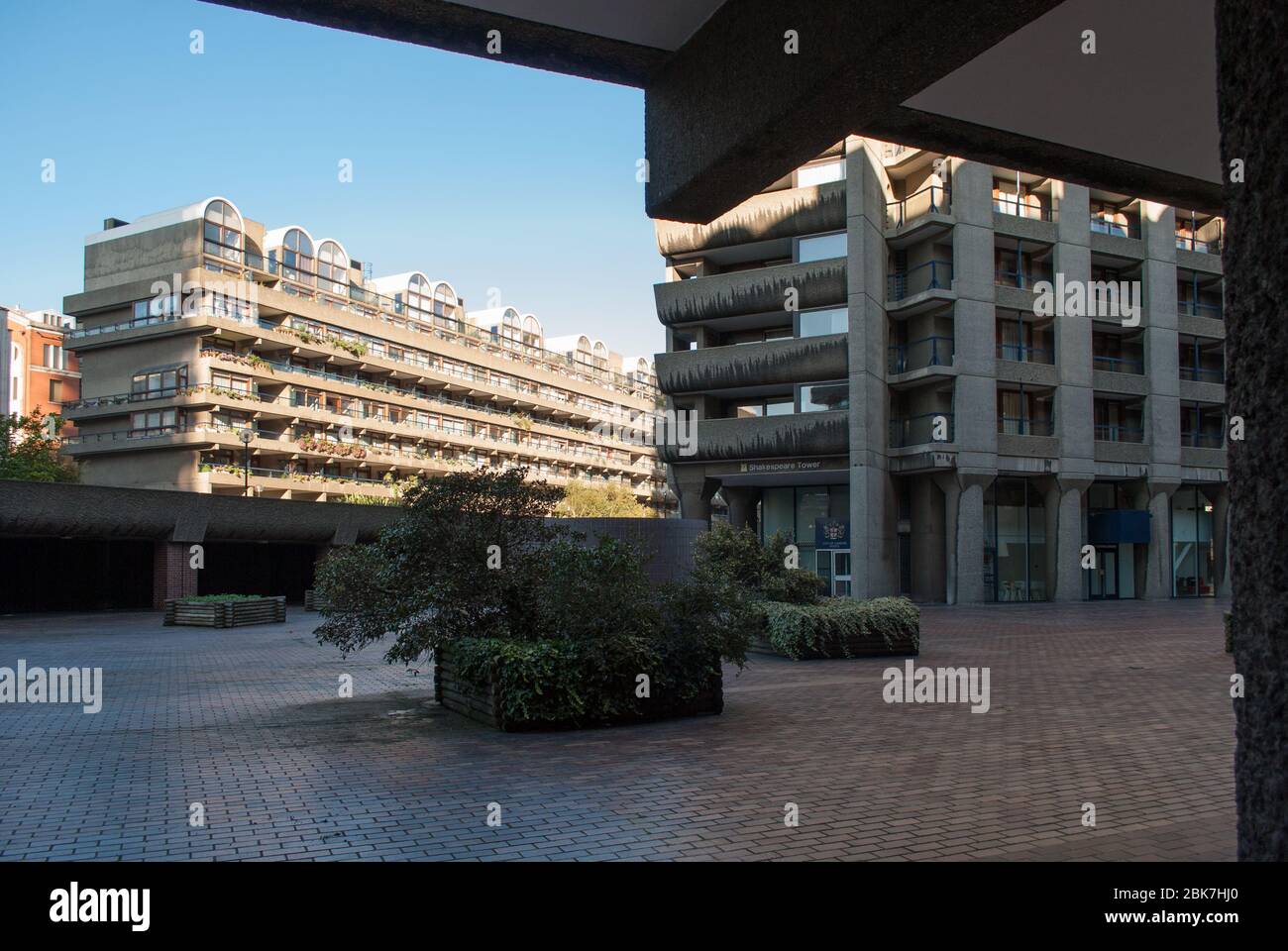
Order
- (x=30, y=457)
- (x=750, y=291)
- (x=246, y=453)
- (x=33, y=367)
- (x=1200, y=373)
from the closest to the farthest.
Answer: (x=750, y=291) < (x=1200, y=373) < (x=30, y=457) < (x=246, y=453) < (x=33, y=367)

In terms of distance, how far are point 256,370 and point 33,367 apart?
24370 mm

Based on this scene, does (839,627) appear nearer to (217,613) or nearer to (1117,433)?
(217,613)

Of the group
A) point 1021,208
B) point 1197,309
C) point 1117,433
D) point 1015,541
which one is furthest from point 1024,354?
point 1197,309

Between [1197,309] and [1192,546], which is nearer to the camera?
[1197,309]

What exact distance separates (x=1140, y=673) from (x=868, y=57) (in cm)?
1510

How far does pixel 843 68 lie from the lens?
3447 millimetres

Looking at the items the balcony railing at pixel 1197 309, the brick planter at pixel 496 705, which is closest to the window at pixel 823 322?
the balcony railing at pixel 1197 309

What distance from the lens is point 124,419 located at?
2406 inches

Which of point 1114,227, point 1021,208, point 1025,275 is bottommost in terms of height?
point 1025,275

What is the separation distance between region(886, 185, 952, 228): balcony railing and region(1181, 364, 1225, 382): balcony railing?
14487mm

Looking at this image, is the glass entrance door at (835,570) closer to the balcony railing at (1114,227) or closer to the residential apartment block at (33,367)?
the balcony railing at (1114,227)

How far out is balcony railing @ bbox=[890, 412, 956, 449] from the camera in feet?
129

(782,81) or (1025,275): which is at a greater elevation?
(1025,275)
